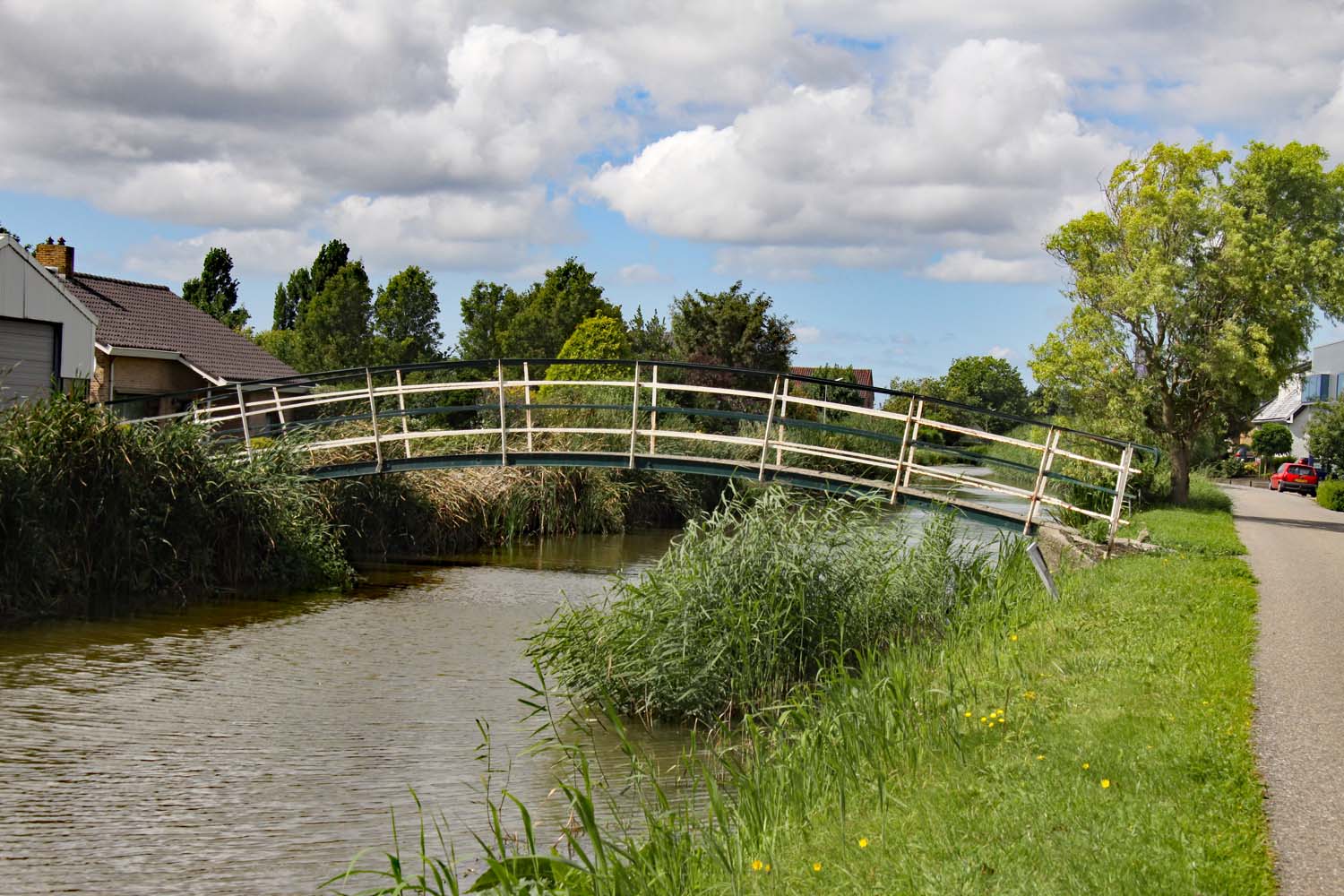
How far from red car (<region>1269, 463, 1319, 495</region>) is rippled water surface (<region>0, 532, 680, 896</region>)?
139 ft

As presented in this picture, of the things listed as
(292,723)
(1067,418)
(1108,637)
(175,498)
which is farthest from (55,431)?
(1067,418)

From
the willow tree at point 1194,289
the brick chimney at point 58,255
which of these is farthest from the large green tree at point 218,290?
the willow tree at point 1194,289

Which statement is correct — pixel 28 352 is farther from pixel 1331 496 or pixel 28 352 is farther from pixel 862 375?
pixel 862 375

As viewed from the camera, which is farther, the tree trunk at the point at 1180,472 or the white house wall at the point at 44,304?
the tree trunk at the point at 1180,472

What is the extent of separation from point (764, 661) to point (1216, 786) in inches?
174

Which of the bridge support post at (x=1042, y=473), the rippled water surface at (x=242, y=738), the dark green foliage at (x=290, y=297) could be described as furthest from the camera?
the dark green foliage at (x=290, y=297)

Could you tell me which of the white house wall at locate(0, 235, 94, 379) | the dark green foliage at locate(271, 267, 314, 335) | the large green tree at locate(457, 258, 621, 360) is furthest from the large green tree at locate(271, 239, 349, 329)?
the white house wall at locate(0, 235, 94, 379)

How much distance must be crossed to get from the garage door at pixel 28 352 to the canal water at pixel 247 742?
40.1 feet

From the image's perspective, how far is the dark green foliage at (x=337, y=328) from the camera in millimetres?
54562

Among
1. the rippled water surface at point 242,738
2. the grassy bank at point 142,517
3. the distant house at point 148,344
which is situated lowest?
the rippled water surface at point 242,738

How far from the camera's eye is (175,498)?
15633 millimetres

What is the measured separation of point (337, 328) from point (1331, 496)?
39.8 m

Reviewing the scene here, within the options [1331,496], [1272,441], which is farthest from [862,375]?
[1331,496]

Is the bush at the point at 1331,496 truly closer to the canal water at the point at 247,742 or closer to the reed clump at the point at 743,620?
the canal water at the point at 247,742
